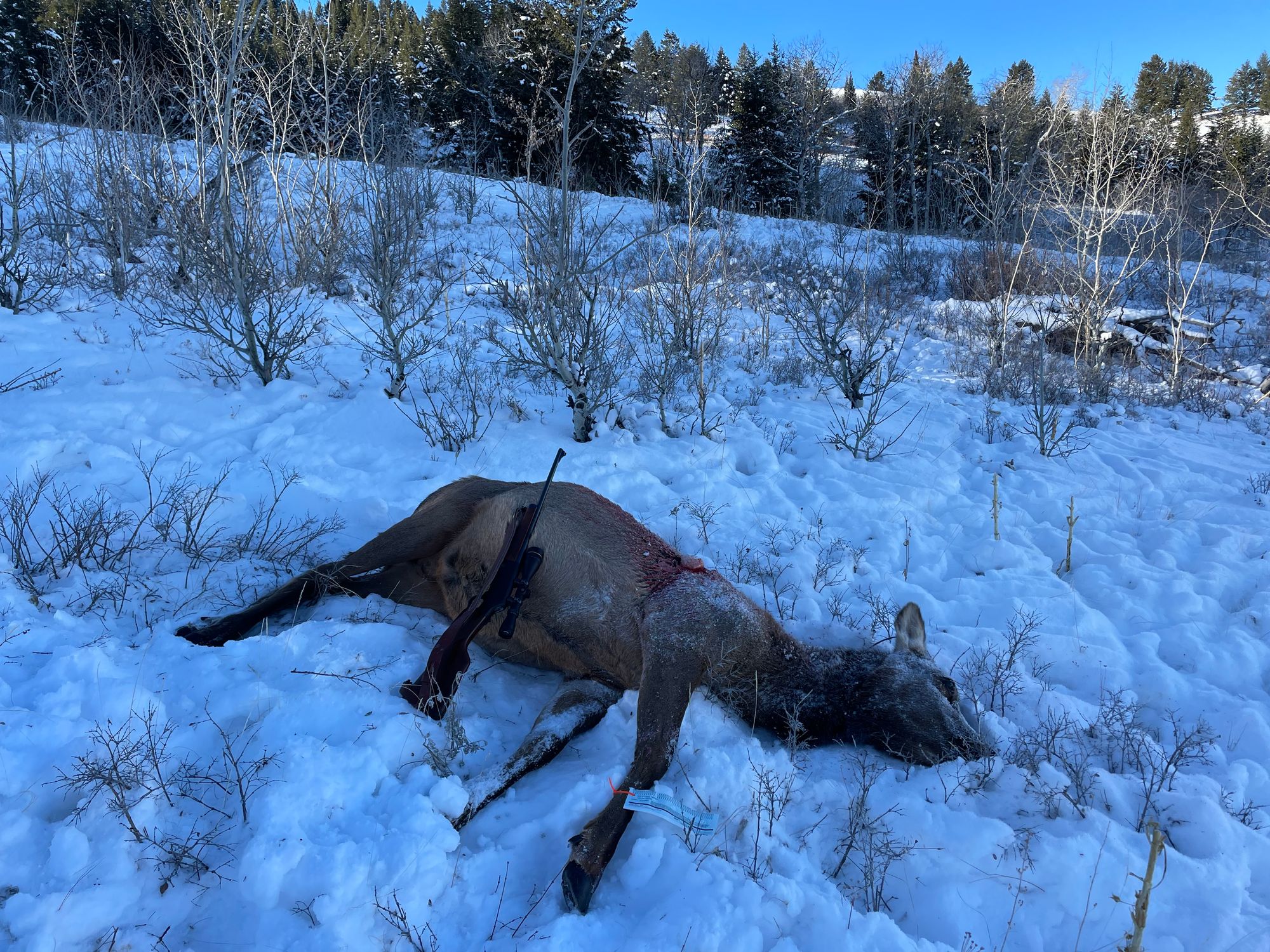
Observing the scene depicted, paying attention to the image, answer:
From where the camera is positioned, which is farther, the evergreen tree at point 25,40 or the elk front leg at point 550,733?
the evergreen tree at point 25,40

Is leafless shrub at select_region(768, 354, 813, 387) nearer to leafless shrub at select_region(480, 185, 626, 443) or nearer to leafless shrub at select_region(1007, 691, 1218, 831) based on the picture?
leafless shrub at select_region(480, 185, 626, 443)

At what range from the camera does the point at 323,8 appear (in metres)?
16.4

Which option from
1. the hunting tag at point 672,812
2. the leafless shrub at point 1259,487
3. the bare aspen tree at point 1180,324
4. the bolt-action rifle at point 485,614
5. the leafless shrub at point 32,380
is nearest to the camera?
the hunting tag at point 672,812

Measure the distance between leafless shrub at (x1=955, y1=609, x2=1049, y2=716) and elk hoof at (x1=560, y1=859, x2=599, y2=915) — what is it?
82.5 inches

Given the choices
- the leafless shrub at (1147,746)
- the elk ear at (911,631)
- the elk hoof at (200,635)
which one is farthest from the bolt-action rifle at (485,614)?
the leafless shrub at (1147,746)

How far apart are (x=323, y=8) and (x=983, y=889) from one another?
21099 millimetres

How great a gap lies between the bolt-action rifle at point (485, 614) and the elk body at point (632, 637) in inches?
5.8

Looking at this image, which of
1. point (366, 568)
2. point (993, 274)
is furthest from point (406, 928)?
point (993, 274)

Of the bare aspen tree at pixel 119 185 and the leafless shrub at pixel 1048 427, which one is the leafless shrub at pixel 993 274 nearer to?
the leafless shrub at pixel 1048 427

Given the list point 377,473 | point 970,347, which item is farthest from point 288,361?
point 970,347

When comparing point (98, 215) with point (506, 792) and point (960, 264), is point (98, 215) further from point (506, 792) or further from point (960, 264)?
point (960, 264)

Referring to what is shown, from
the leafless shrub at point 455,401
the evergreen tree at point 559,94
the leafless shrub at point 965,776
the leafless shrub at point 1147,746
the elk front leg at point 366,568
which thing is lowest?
the leafless shrub at point 965,776

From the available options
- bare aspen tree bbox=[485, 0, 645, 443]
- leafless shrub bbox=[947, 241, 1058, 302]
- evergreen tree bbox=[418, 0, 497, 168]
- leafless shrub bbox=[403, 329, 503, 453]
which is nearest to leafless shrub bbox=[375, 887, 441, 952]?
leafless shrub bbox=[403, 329, 503, 453]

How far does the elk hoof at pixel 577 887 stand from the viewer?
2129mm
